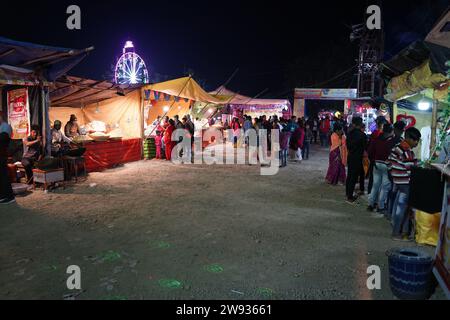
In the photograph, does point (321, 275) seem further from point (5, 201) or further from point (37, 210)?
point (5, 201)

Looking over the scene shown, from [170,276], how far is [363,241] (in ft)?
9.36

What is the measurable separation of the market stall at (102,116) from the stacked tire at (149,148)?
0.81ft

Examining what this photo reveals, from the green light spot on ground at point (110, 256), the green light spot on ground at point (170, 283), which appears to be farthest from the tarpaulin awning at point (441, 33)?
the green light spot on ground at point (110, 256)

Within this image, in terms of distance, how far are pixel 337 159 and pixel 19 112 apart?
331 inches

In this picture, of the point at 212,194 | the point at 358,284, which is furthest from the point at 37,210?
the point at 358,284

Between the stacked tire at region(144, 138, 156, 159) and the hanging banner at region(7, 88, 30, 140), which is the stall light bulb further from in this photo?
the hanging banner at region(7, 88, 30, 140)

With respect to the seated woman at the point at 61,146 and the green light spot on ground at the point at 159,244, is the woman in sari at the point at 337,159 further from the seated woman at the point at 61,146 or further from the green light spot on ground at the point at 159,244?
the seated woman at the point at 61,146

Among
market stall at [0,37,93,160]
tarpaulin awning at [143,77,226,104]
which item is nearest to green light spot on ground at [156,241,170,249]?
market stall at [0,37,93,160]

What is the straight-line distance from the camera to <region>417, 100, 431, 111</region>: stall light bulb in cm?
856

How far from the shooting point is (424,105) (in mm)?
8664

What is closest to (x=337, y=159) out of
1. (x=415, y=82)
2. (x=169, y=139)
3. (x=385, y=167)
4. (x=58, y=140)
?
(x=415, y=82)

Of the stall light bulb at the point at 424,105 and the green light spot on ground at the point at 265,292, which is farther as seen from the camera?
the stall light bulb at the point at 424,105

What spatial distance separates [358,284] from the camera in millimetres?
3662

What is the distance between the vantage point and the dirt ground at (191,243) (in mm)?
3586
